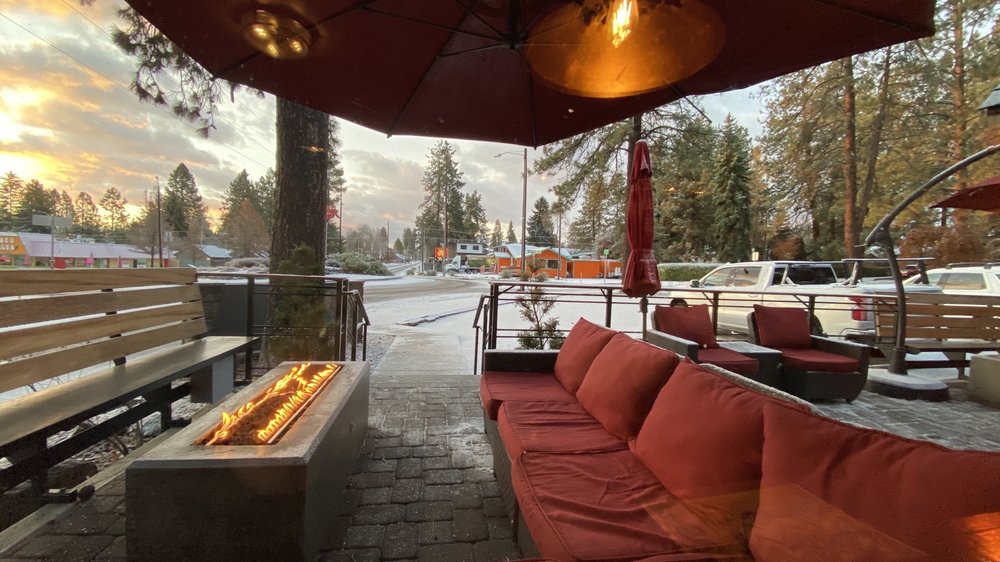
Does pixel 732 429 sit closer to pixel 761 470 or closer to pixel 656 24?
pixel 761 470

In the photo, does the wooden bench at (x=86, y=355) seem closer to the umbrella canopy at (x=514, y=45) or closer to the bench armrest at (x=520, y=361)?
the umbrella canopy at (x=514, y=45)

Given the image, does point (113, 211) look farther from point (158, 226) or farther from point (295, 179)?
point (295, 179)

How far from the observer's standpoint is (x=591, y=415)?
6.93ft

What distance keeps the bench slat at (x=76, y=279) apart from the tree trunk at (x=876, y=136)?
1392 cm

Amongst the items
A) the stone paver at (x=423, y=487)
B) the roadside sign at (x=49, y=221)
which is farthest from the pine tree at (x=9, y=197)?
the stone paver at (x=423, y=487)

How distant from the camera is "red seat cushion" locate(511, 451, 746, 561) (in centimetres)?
111

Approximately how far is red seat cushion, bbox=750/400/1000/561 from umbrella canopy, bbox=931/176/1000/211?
3.76m

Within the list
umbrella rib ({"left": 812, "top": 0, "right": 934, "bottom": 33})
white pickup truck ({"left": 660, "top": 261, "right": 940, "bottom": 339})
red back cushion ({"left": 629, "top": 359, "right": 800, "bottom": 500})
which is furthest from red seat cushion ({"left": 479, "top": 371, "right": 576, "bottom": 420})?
white pickup truck ({"left": 660, "top": 261, "right": 940, "bottom": 339})

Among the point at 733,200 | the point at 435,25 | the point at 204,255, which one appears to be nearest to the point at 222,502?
the point at 435,25

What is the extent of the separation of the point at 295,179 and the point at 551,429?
14.0 feet

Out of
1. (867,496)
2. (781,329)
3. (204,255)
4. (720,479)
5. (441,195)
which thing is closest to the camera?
(867,496)

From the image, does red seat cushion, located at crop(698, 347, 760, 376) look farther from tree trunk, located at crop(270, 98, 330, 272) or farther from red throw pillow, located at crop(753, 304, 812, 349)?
tree trunk, located at crop(270, 98, 330, 272)

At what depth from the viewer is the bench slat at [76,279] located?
2.01 meters

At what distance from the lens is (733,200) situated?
76.6 feet
